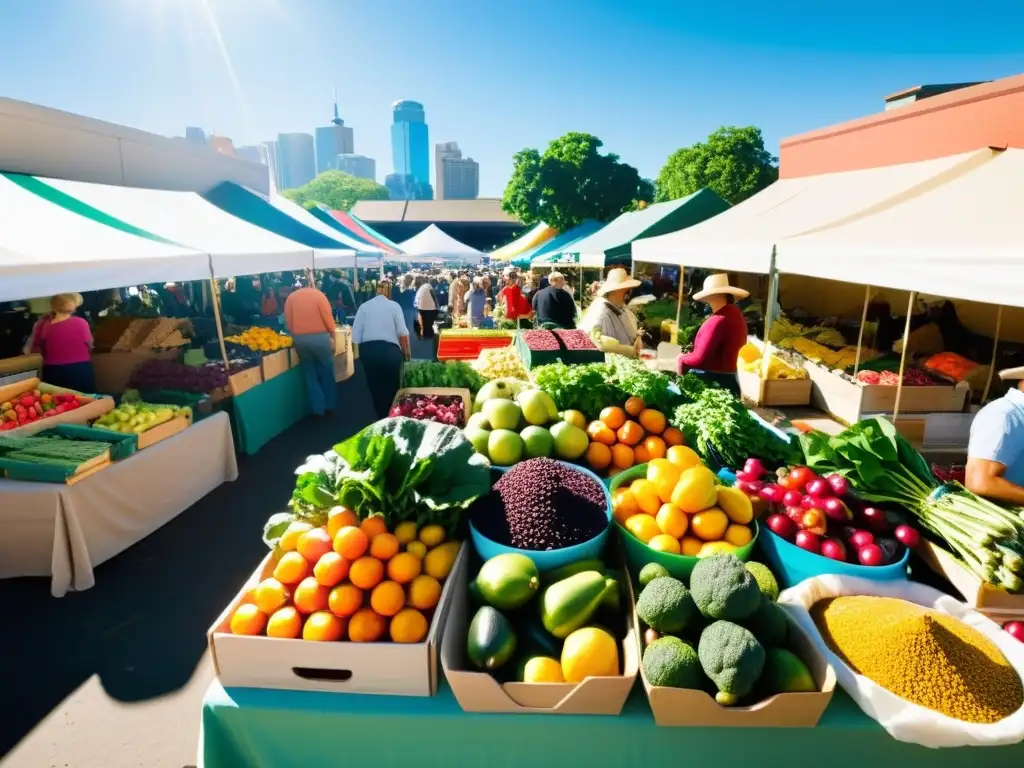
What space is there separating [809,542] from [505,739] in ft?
4.34

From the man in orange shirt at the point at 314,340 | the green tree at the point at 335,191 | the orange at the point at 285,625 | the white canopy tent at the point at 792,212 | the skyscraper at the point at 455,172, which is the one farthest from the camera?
the skyscraper at the point at 455,172

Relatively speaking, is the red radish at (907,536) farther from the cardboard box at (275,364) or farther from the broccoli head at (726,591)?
the cardboard box at (275,364)

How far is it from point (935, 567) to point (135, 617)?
14.3 feet

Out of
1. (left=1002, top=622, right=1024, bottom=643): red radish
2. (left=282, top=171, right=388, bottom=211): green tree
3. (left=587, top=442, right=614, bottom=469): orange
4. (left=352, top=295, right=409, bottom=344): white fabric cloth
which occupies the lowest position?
(left=1002, top=622, right=1024, bottom=643): red radish

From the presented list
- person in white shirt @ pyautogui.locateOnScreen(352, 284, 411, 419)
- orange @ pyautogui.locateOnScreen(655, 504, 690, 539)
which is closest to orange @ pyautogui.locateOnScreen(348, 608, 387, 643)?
orange @ pyautogui.locateOnScreen(655, 504, 690, 539)

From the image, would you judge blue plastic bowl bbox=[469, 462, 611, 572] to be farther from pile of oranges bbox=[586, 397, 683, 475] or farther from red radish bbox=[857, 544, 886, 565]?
red radish bbox=[857, 544, 886, 565]

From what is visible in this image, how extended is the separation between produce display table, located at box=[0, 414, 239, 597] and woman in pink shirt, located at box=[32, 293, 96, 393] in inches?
65.3

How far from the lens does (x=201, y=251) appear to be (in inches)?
224

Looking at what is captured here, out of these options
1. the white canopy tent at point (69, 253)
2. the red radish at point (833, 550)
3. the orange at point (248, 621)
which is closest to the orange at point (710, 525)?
the red radish at point (833, 550)

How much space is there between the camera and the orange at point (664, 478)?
233cm

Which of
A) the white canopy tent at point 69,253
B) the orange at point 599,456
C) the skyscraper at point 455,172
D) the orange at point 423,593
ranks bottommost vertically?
the orange at point 423,593

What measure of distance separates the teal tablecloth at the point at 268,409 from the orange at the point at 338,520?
481cm

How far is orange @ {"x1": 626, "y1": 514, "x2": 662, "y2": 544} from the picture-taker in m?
2.20

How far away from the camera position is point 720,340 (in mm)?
4867
